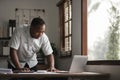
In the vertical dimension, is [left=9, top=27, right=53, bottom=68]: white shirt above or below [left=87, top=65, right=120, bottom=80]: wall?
above

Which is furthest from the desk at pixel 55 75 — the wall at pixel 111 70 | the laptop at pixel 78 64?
the laptop at pixel 78 64

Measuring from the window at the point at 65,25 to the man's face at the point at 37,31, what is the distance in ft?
6.22

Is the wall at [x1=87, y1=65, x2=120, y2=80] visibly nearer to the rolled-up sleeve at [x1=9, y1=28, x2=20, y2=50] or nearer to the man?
the man

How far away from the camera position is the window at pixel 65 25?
5.66 meters

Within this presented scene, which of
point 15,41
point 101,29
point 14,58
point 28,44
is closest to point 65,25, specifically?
point 101,29

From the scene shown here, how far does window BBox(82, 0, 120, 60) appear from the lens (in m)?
4.08

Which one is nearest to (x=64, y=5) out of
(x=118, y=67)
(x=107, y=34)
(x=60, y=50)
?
(x=60, y=50)

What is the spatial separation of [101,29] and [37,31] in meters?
1.38

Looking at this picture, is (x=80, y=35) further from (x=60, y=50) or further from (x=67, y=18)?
(x=60, y=50)

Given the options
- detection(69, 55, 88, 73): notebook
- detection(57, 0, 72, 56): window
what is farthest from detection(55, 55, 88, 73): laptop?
detection(57, 0, 72, 56): window

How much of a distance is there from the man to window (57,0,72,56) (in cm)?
170

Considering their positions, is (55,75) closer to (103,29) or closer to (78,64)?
(78,64)

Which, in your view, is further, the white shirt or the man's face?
the white shirt

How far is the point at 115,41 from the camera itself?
4.07 metres
